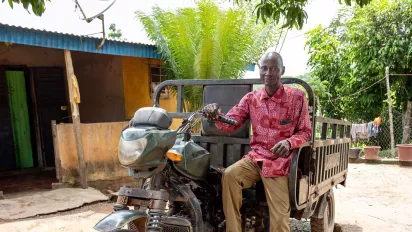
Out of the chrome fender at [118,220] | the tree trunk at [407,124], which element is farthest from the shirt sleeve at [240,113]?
the tree trunk at [407,124]

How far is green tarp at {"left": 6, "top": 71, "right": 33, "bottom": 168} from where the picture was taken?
8.63 m

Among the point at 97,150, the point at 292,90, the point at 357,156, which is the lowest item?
the point at 357,156

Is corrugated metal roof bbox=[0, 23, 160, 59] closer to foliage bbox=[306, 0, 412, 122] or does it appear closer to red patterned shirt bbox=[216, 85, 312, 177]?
red patterned shirt bbox=[216, 85, 312, 177]

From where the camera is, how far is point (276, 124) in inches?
120

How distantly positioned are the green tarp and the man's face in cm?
720

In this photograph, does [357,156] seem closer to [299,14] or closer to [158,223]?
[299,14]

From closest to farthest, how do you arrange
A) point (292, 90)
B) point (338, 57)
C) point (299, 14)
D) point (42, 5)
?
point (42, 5)
point (292, 90)
point (299, 14)
point (338, 57)

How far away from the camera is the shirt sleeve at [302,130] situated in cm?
285

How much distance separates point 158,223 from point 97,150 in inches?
218

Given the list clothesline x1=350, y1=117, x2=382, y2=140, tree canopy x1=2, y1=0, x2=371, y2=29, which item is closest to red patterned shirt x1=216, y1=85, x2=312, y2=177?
tree canopy x1=2, y1=0, x2=371, y2=29

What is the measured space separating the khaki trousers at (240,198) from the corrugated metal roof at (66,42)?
4807 millimetres

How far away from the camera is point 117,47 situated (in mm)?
7859

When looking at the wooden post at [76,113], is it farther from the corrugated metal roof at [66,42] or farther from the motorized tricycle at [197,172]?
the motorized tricycle at [197,172]

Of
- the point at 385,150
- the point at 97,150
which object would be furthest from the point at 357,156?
the point at 97,150
